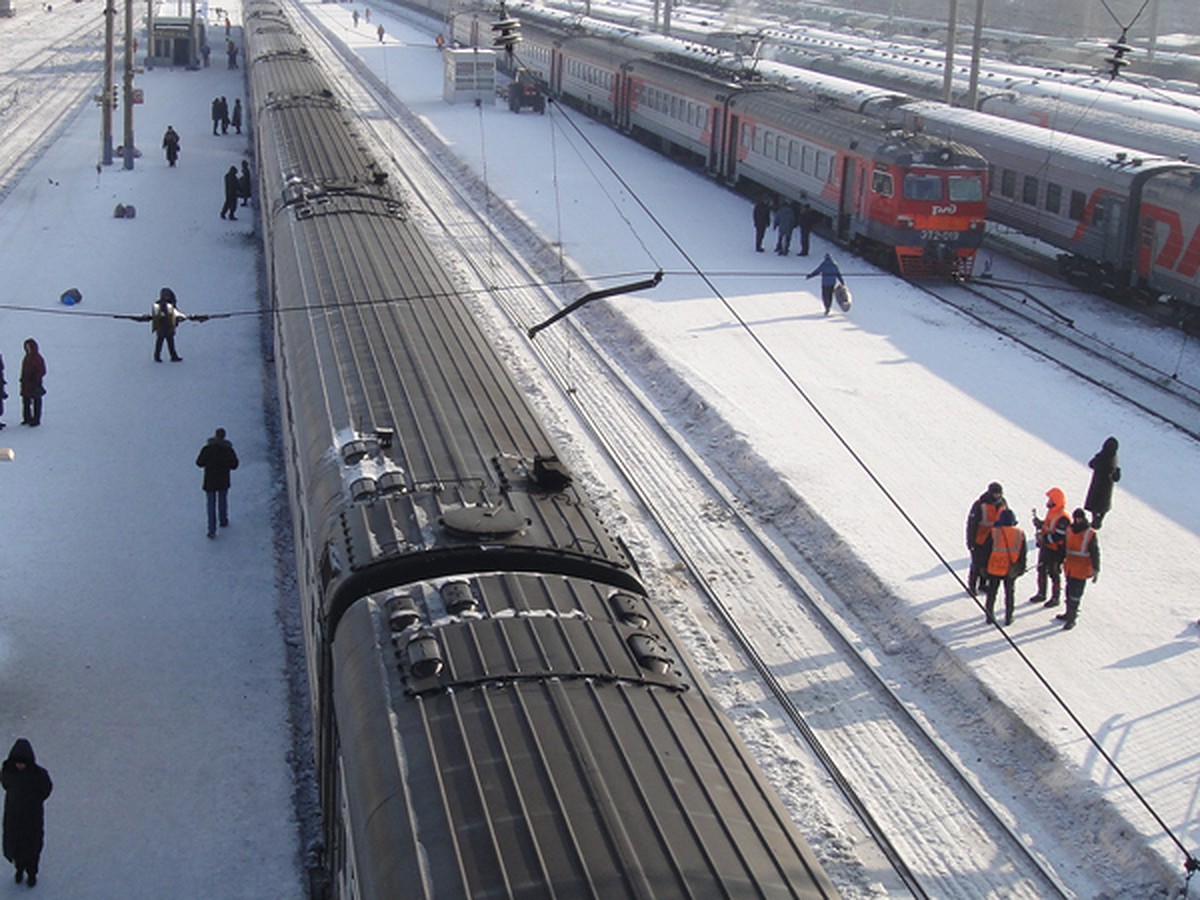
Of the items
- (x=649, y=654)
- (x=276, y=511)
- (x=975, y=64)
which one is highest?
(x=975, y=64)

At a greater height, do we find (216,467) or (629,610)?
(629,610)

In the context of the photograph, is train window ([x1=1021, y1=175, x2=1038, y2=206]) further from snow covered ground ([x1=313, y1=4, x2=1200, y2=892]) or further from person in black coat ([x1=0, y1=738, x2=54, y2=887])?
person in black coat ([x1=0, y1=738, x2=54, y2=887])

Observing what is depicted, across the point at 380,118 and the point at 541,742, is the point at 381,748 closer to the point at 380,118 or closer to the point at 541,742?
the point at 541,742

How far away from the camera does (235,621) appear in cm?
1209

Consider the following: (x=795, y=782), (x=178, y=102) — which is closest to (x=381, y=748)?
(x=795, y=782)

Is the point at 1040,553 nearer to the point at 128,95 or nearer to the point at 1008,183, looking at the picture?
the point at 1008,183

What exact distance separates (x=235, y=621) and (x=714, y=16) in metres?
100

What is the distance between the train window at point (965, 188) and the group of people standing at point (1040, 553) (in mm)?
13702

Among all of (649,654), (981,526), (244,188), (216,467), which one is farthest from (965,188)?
(649,654)

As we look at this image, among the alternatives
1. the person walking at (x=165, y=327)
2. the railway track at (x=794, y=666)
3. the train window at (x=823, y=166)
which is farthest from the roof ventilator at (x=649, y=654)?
the train window at (x=823, y=166)

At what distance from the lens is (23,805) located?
8.27 metres

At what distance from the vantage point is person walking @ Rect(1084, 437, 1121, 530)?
14.0 m

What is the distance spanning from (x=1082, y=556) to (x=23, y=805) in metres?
8.95

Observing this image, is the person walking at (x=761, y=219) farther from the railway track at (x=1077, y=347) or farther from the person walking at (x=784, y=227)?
the railway track at (x=1077, y=347)
